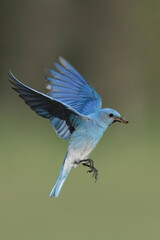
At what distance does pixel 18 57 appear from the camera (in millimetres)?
14492

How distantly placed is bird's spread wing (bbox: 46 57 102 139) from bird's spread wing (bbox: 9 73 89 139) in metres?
0.40

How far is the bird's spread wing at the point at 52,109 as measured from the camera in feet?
8.32

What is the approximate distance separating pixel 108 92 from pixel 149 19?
7.98 feet

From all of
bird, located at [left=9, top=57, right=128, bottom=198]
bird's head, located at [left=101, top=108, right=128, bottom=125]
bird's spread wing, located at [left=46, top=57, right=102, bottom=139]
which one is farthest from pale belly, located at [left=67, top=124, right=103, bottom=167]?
bird's spread wing, located at [left=46, top=57, right=102, bottom=139]

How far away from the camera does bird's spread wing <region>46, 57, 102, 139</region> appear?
3.29 meters

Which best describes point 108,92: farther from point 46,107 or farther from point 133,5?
point 46,107

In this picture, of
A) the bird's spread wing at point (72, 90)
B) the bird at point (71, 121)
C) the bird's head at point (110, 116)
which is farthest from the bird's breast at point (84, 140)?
the bird's spread wing at point (72, 90)

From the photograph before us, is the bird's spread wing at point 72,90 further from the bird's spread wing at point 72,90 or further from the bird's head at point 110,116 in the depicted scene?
the bird's head at point 110,116

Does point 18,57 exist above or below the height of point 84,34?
below

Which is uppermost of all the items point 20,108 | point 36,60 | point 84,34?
point 84,34

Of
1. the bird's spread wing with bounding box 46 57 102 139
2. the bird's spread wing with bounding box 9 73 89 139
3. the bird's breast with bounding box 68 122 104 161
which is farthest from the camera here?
the bird's spread wing with bounding box 46 57 102 139

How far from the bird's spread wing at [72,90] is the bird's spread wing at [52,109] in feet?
1.31

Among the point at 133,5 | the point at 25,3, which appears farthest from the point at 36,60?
the point at 133,5

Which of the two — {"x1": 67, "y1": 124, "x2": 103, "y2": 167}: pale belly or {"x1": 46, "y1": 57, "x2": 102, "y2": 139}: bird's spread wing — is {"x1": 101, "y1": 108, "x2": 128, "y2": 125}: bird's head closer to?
{"x1": 67, "y1": 124, "x2": 103, "y2": 167}: pale belly
